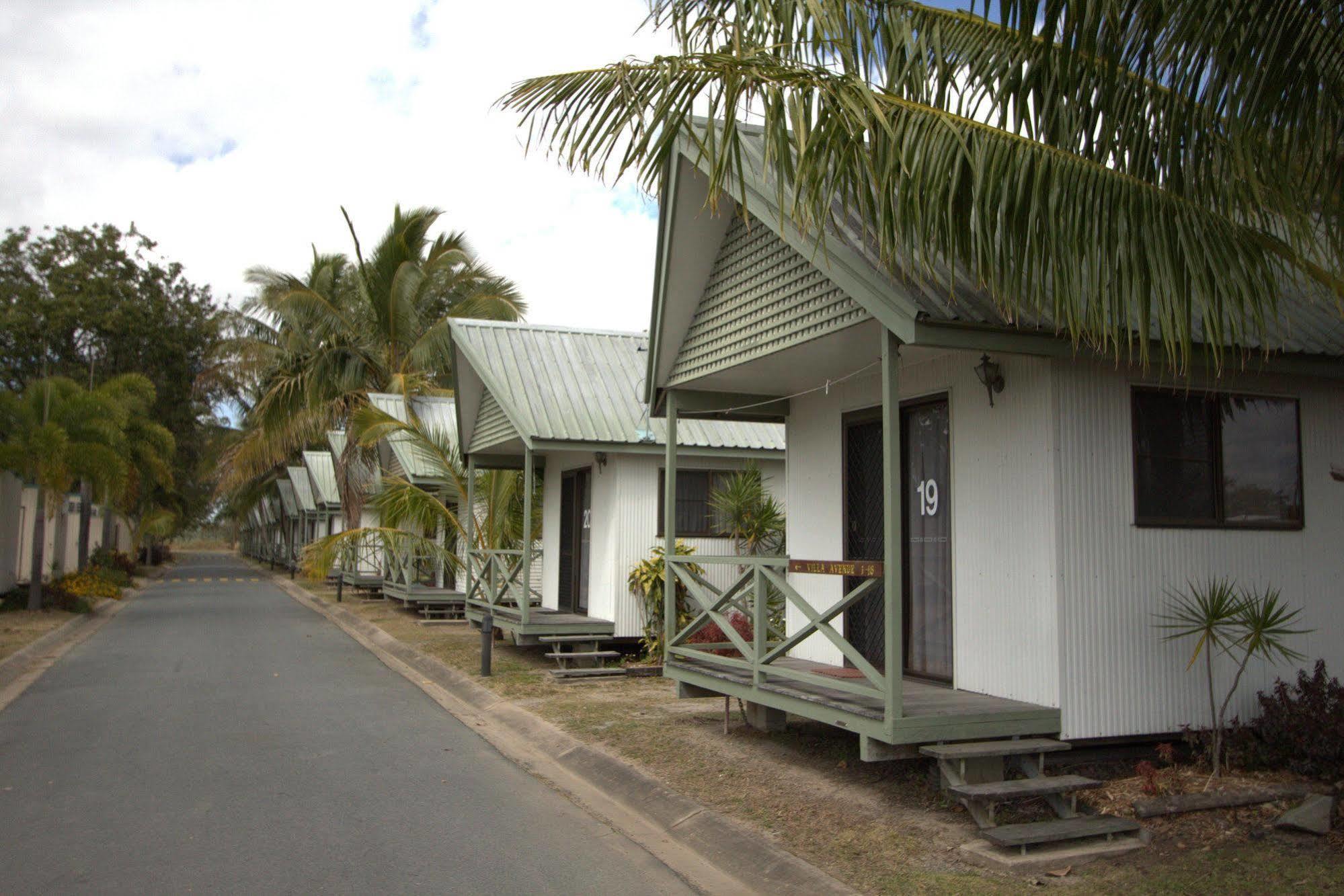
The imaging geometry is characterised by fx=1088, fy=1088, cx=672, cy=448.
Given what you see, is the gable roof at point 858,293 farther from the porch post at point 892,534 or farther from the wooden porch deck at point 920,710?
the wooden porch deck at point 920,710

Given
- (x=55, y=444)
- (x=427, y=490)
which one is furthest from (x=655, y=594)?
(x=55, y=444)

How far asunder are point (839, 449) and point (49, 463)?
17.4 meters

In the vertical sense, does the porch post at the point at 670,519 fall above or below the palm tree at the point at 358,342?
below

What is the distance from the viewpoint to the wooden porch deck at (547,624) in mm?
14656

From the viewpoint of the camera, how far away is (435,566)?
2586 cm

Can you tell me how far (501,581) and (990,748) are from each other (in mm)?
11209

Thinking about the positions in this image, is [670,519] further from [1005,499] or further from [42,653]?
[42,653]

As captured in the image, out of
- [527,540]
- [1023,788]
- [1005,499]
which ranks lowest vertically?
[1023,788]

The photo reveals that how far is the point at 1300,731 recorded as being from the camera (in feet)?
23.6

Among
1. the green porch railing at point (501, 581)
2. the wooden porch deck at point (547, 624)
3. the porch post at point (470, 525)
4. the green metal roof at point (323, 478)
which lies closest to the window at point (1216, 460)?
the wooden porch deck at point (547, 624)

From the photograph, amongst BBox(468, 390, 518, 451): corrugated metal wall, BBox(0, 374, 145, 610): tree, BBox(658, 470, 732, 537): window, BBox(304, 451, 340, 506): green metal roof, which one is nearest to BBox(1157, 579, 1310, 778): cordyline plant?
BBox(658, 470, 732, 537): window

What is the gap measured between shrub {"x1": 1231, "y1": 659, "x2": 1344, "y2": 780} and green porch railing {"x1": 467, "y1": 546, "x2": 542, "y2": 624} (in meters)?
9.39

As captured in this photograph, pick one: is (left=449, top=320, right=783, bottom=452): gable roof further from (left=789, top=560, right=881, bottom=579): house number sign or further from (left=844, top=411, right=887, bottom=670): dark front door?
(left=789, top=560, right=881, bottom=579): house number sign

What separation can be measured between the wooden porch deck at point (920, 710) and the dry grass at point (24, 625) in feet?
41.2
